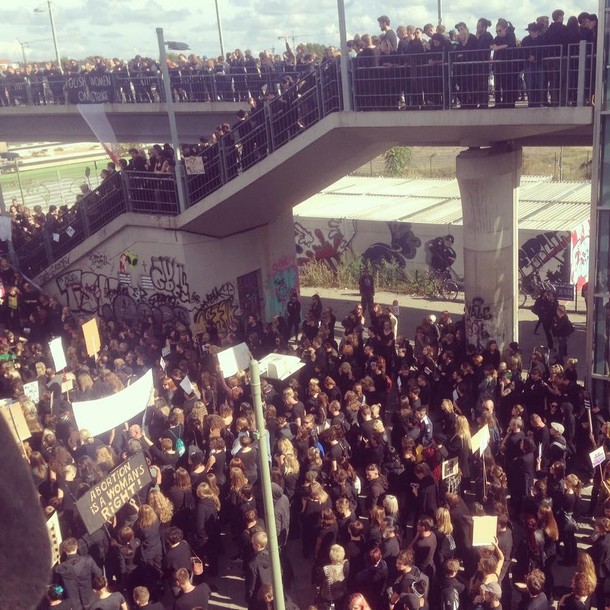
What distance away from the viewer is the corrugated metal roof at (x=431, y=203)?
24141mm

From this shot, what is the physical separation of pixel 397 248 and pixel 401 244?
24 centimetres

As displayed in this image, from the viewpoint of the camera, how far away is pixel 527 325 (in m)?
20.4

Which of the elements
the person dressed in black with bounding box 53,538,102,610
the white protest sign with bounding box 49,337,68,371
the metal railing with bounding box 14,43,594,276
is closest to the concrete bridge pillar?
the metal railing with bounding box 14,43,594,276

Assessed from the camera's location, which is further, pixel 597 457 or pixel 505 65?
pixel 505 65

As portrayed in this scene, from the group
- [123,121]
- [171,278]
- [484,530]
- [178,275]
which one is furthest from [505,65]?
[123,121]

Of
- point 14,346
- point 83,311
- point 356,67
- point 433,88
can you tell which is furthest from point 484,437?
point 83,311

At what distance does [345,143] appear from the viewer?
1614 centimetres

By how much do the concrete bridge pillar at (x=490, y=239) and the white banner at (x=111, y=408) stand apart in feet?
27.6

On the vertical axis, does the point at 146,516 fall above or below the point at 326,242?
above

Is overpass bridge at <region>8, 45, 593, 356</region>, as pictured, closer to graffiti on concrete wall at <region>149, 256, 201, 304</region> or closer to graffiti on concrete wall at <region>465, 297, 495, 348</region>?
graffiti on concrete wall at <region>465, 297, 495, 348</region>

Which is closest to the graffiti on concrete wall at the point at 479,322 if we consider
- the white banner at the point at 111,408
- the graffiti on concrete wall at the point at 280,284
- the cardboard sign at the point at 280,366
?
the cardboard sign at the point at 280,366

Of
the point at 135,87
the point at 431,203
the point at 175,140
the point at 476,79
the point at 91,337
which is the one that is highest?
the point at 135,87

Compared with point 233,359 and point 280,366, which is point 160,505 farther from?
point 280,366

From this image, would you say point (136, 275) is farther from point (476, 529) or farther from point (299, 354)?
point (476, 529)
